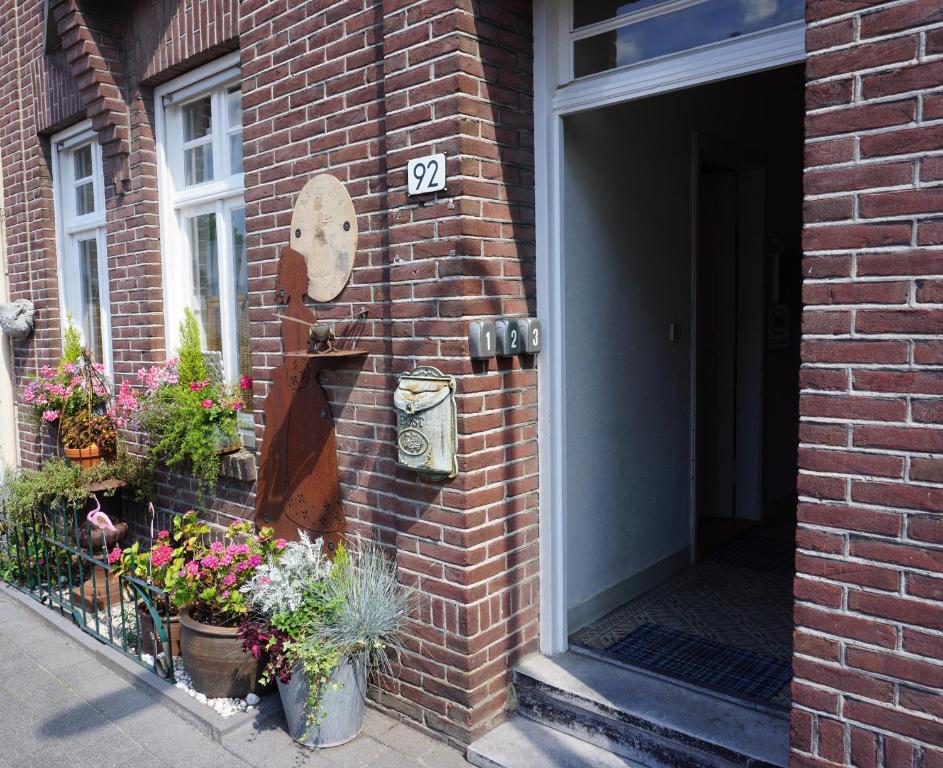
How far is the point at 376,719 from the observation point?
3.67 m

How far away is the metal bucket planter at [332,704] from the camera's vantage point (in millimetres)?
3389

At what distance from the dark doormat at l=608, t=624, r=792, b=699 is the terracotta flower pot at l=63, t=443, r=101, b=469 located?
394 cm

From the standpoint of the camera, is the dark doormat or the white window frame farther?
the white window frame

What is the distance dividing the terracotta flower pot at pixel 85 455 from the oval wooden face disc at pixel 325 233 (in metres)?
2.75

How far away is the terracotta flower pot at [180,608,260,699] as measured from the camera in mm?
3750

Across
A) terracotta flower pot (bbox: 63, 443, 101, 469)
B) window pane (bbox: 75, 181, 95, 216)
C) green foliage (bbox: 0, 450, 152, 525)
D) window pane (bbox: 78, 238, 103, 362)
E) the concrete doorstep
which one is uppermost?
window pane (bbox: 75, 181, 95, 216)

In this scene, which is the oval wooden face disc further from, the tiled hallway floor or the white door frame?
the tiled hallway floor

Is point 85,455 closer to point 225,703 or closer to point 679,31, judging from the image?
point 225,703

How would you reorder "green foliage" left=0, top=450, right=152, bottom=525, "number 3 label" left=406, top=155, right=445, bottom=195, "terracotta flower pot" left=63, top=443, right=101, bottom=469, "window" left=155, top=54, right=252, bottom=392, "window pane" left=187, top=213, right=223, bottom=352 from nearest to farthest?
"number 3 label" left=406, top=155, right=445, bottom=195 → "window" left=155, top=54, right=252, bottom=392 → "window pane" left=187, top=213, right=223, bottom=352 → "green foliage" left=0, top=450, right=152, bottom=525 → "terracotta flower pot" left=63, top=443, right=101, bottom=469

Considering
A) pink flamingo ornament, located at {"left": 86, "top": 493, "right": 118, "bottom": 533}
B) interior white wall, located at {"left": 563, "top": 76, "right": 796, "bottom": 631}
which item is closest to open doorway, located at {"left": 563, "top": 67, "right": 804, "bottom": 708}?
interior white wall, located at {"left": 563, "top": 76, "right": 796, "bottom": 631}

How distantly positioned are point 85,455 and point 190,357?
1416 mm

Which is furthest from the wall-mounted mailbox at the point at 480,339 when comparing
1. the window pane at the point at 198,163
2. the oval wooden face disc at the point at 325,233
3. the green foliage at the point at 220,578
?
the window pane at the point at 198,163

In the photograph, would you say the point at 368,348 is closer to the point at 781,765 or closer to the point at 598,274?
the point at 598,274

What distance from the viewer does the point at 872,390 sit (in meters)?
2.24
